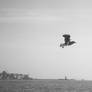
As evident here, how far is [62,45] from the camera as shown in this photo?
32.1m

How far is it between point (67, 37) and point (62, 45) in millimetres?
1088

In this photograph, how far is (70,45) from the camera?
104ft

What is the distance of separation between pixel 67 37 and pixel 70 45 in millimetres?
1207

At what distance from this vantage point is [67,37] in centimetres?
3231

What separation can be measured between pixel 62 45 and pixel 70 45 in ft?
3.35
